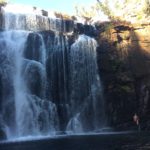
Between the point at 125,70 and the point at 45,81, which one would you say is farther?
the point at 125,70

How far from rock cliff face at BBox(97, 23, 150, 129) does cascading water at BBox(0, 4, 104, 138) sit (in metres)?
1.21

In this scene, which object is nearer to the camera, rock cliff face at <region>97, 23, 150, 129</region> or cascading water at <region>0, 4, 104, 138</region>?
cascading water at <region>0, 4, 104, 138</region>

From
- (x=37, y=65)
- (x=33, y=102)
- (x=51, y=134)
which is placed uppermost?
(x=37, y=65)

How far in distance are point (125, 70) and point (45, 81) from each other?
9937mm

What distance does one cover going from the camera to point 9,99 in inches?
1796

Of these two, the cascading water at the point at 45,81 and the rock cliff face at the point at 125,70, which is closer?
the cascading water at the point at 45,81

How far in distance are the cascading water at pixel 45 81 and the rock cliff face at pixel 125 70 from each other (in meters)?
1.21

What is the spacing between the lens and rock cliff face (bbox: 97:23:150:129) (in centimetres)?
5206

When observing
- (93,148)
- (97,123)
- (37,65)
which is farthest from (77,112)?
(93,148)

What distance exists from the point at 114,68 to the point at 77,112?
7.04 meters

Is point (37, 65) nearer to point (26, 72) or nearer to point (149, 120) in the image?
point (26, 72)

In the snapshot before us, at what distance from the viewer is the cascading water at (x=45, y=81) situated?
4562cm

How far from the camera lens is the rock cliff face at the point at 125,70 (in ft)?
171

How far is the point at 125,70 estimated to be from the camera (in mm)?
54062
